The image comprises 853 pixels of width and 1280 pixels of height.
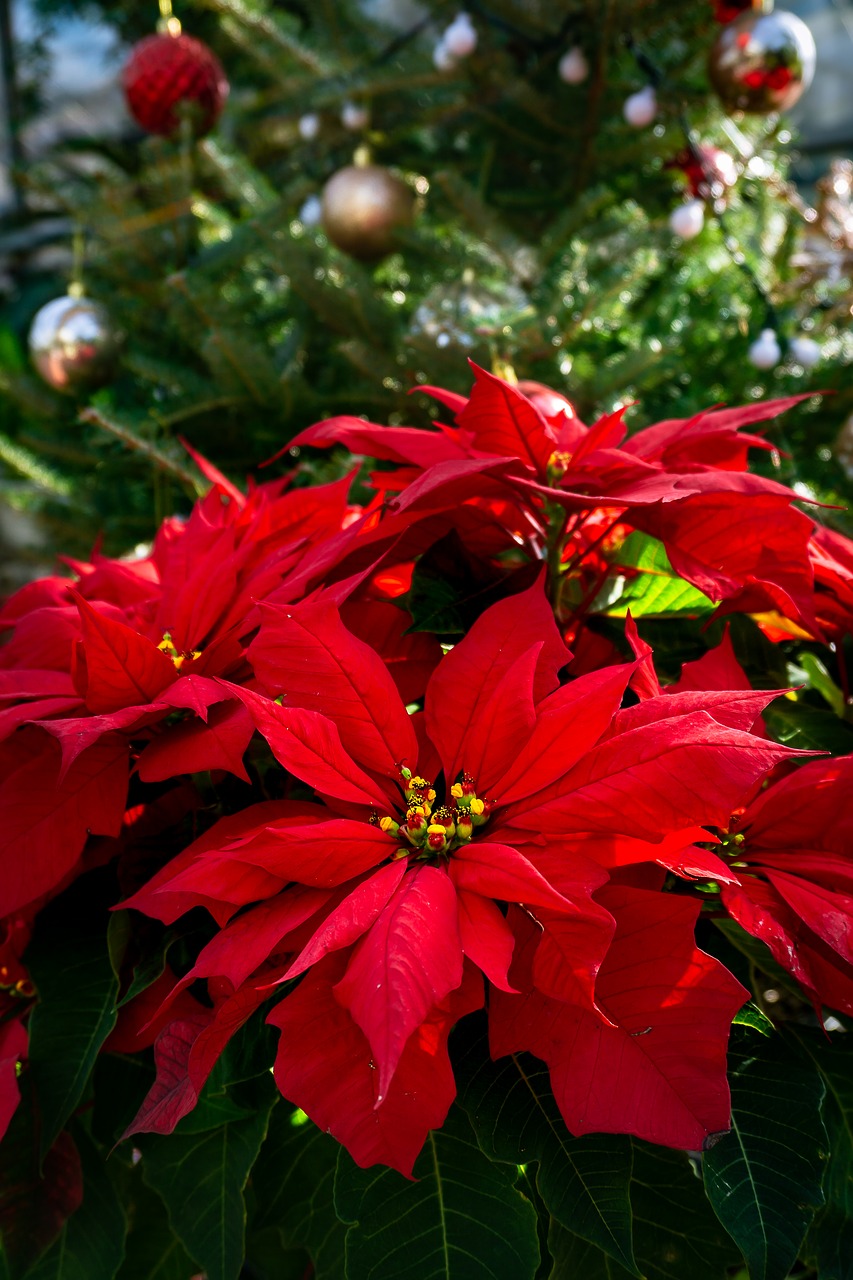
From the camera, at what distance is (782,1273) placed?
0.26 meters

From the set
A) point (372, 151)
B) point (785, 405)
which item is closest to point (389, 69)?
point (372, 151)

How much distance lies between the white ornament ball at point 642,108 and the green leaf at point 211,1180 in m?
0.77

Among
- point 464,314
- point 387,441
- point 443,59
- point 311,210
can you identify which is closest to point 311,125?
point 311,210

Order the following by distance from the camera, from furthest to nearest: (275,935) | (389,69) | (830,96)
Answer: (830,96)
(389,69)
(275,935)

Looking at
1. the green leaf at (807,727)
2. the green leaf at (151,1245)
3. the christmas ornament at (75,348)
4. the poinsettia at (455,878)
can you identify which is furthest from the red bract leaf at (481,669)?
the christmas ornament at (75,348)

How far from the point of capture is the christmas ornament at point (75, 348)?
35.1 inches

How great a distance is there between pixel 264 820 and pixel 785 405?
8.6 inches

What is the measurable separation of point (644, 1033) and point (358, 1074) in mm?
68

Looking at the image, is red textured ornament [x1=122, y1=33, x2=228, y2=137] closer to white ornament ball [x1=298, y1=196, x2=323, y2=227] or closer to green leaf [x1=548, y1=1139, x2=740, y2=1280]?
white ornament ball [x1=298, y1=196, x2=323, y2=227]

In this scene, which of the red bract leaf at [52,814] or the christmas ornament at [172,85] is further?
the christmas ornament at [172,85]

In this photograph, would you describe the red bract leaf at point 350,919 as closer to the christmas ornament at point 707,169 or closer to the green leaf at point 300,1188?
the green leaf at point 300,1188

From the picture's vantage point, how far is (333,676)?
11.5 inches

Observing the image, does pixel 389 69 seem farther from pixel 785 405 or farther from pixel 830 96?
pixel 830 96

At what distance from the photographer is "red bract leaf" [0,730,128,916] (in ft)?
0.99
